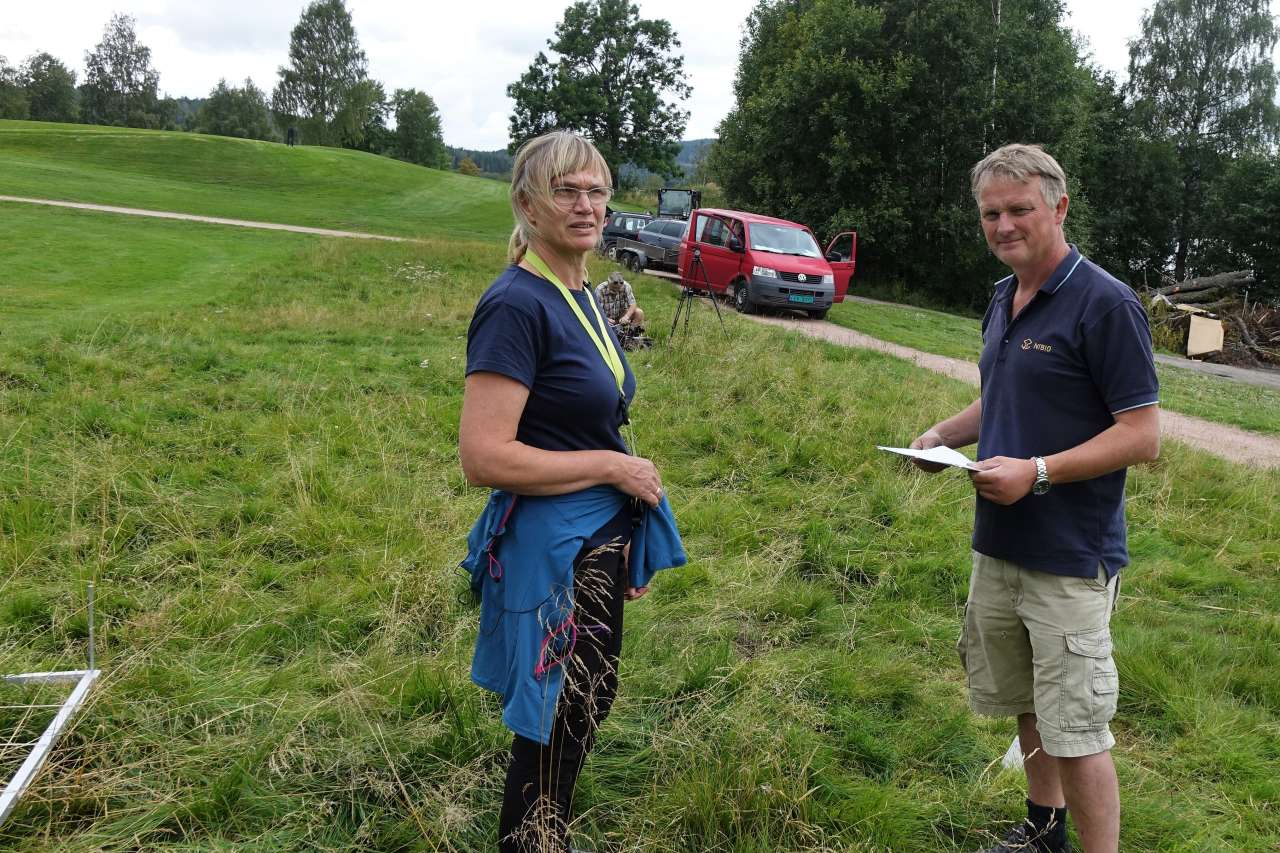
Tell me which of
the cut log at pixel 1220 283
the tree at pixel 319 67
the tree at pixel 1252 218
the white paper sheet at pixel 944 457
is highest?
the tree at pixel 319 67

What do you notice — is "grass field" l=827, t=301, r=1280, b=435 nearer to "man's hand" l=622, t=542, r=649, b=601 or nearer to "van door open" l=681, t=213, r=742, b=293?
"van door open" l=681, t=213, r=742, b=293

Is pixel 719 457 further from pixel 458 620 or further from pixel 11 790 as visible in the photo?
pixel 11 790

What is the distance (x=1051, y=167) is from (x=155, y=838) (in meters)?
3.00

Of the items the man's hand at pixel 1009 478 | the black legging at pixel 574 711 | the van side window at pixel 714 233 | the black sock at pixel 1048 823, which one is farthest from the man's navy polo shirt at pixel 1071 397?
the van side window at pixel 714 233

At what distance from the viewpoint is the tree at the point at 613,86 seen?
186 ft

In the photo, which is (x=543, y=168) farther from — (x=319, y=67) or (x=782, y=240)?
(x=319, y=67)

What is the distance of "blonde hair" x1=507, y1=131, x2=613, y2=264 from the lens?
1.97m

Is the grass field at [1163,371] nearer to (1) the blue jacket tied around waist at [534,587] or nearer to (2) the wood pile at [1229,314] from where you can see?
(2) the wood pile at [1229,314]

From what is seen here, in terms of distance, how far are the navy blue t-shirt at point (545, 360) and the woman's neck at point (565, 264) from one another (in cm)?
6

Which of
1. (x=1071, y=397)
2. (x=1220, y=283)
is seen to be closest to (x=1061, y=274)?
(x=1071, y=397)

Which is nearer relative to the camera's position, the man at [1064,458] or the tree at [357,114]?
the man at [1064,458]

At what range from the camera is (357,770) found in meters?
2.59

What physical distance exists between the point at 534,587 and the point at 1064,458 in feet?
4.44

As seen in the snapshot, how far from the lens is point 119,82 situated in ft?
289
